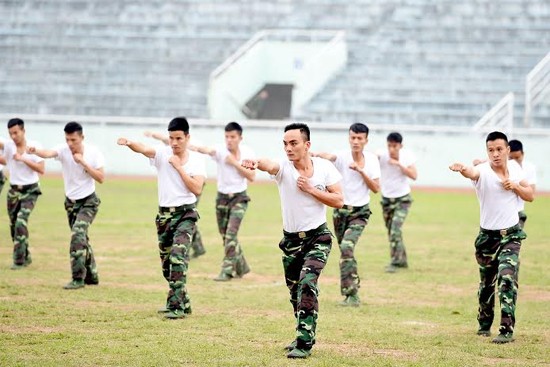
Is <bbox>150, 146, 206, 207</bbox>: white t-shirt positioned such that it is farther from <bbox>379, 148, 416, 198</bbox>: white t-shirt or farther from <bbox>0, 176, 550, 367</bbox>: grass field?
<bbox>379, 148, 416, 198</bbox>: white t-shirt

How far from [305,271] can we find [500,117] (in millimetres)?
30008

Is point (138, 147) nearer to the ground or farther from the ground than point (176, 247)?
farther from the ground

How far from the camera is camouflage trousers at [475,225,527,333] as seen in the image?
511 inches

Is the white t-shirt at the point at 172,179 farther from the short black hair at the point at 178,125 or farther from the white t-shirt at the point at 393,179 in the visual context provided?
the white t-shirt at the point at 393,179

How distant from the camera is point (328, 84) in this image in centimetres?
4484

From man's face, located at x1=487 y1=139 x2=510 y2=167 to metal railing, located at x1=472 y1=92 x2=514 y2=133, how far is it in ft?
86.5

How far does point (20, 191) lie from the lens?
1944 centimetres

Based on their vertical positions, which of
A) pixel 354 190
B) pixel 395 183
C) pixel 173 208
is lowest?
pixel 173 208

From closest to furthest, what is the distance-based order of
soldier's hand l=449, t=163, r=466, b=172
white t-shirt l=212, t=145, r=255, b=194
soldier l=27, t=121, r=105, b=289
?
soldier's hand l=449, t=163, r=466, b=172, soldier l=27, t=121, r=105, b=289, white t-shirt l=212, t=145, r=255, b=194

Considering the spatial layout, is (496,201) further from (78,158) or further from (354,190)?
(78,158)

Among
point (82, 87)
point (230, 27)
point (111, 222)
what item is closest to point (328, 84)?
point (230, 27)

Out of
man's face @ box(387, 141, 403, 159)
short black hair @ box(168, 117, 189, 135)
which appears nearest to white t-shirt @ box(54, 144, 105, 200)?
short black hair @ box(168, 117, 189, 135)

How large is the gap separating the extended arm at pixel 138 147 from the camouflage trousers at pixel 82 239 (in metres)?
2.76

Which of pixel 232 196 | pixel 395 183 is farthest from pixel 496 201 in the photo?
pixel 395 183
